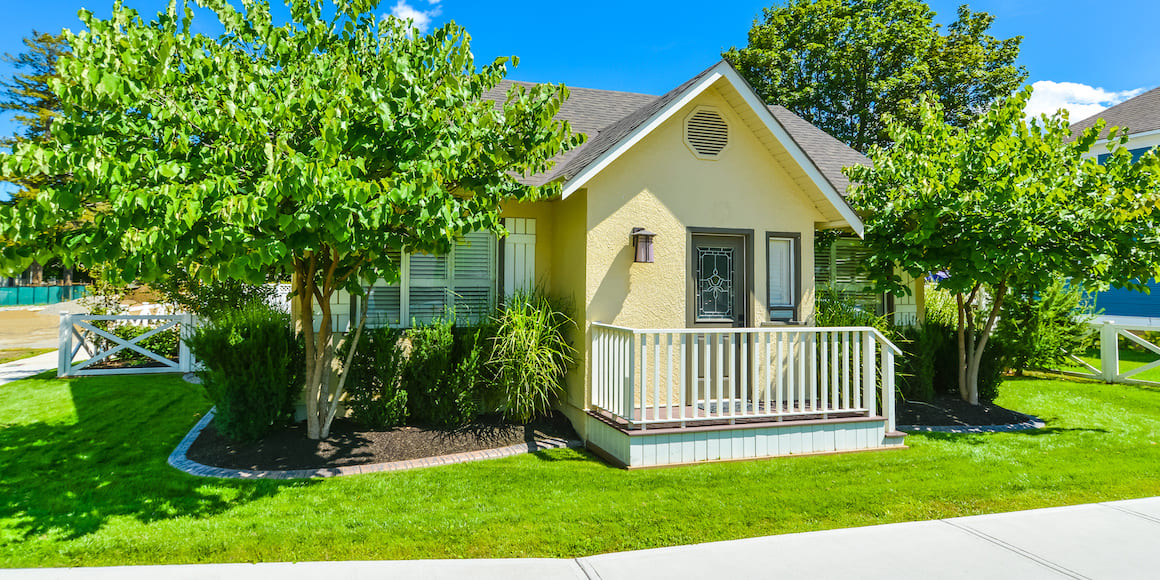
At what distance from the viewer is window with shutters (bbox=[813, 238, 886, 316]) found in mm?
9898

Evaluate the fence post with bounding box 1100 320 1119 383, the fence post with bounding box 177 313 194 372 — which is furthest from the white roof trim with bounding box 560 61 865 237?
the fence post with bounding box 177 313 194 372

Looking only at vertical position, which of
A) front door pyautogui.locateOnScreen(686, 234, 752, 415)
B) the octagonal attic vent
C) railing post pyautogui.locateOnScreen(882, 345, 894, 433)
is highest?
the octagonal attic vent

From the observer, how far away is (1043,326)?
12.3m

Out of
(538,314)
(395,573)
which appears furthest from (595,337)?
(395,573)

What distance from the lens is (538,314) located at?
24.9 ft

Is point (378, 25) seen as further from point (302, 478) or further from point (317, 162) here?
point (302, 478)

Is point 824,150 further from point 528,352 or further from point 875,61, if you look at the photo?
point 875,61

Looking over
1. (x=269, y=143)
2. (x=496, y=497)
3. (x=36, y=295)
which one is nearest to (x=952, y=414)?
(x=496, y=497)

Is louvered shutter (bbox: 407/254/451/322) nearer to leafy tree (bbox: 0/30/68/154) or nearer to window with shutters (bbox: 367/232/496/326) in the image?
window with shutters (bbox: 367/232/496/326)

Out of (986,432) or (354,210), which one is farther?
(986,432)

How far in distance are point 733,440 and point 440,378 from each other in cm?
367

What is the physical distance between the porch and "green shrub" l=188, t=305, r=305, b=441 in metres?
3.77

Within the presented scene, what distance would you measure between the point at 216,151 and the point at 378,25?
239cm

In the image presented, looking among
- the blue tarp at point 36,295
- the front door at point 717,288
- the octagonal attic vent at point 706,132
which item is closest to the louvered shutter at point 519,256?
the front door at point 717,288
